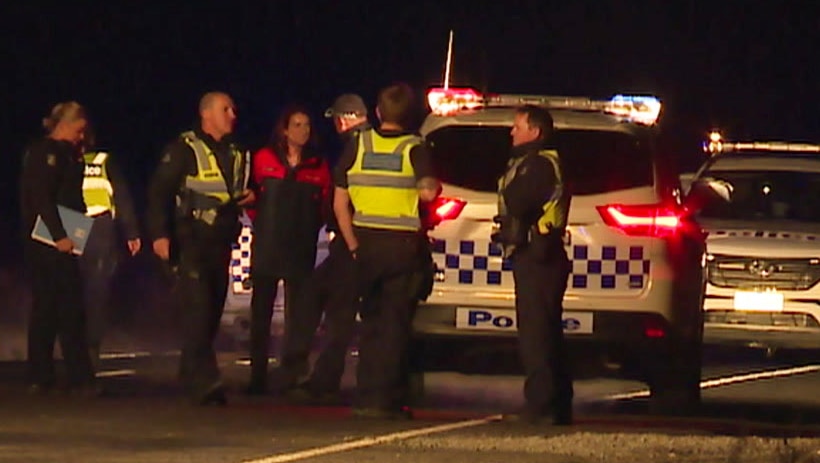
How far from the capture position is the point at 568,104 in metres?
12.9

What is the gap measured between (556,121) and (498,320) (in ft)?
3.65

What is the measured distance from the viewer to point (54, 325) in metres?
13.1

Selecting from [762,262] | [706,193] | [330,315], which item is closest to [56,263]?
[330,315]

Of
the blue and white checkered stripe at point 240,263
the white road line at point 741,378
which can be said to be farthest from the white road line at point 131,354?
the white road line at point 741,378

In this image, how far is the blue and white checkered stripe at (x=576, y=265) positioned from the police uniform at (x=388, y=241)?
0.78 metres

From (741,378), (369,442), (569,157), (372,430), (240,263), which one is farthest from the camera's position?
(240,263)

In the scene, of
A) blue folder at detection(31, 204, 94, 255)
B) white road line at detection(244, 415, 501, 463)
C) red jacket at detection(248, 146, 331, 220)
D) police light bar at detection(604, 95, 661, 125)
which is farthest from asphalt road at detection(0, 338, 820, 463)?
police light bar at detection(604, 95, 661, 125)

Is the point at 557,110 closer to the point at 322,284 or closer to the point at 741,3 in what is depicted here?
the point at 322,284

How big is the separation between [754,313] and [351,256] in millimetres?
3935

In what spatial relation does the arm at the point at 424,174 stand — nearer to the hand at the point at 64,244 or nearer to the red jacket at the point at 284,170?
the red jacket at the point at 284,170

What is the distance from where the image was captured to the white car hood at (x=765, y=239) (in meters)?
16.0

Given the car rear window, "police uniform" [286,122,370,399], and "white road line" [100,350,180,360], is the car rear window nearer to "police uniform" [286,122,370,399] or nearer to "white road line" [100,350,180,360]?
"police uniform" [286,122,370,399]

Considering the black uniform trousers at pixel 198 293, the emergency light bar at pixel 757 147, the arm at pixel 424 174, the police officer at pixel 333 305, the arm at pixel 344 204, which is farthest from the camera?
the emergency light bar at pixel 757 147

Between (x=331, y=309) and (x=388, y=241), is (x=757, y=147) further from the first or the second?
(x=388, y=241)
